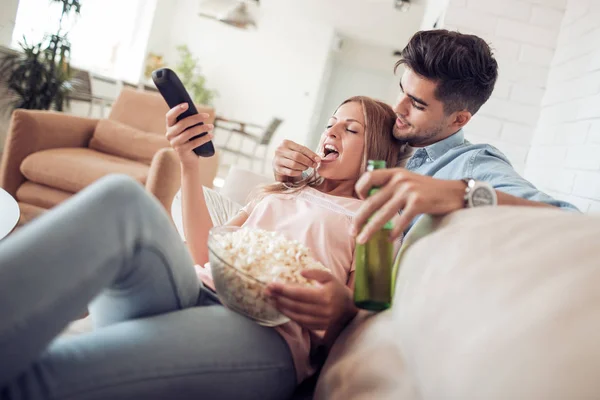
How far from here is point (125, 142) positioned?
3.09 metres

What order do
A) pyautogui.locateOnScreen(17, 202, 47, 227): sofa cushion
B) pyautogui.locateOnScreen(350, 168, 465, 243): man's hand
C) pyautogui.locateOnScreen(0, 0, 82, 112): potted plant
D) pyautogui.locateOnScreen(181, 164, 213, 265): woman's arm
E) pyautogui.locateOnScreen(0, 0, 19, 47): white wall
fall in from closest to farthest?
pyautogui.locateOnScreen(350, 168, 465, 243): man's hand, pyautogui.locateOnScreen(181, 164, 213, 265): woman's arm, pyautogui.locateOnScreen(17, 202, 47, 227): sofa cushion, pyautogui.locateOnScreen(0, 0, 82, 112): potted plant, pyautogui.locateOnScreen(0, 0, 19, 47): white wall

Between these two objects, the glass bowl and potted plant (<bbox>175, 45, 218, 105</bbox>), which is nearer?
the glass bowl

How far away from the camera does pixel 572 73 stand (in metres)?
1.90

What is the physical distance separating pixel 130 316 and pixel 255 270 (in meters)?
0.24

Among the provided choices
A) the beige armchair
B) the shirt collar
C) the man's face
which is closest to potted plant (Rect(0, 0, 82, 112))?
the beige armchair

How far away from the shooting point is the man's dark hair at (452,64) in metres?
1.43

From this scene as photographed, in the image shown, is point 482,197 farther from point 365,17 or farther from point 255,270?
point 365,17

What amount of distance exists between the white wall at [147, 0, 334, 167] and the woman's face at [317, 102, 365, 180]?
7.43 metres

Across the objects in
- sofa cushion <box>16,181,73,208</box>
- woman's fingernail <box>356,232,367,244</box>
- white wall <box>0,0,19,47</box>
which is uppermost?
white wall <box>0,0,19,47</box>

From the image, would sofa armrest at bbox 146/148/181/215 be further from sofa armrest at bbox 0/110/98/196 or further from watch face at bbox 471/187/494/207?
watch face at bbox 471/187/494/207

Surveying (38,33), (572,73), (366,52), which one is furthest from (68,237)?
(366,52)

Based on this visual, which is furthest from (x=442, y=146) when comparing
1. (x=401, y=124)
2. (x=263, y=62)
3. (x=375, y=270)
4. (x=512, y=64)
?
(x=263, y=62)

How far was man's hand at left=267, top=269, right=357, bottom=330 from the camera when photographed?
76 cm

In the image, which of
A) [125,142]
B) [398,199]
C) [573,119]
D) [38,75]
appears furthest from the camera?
[38,75]
